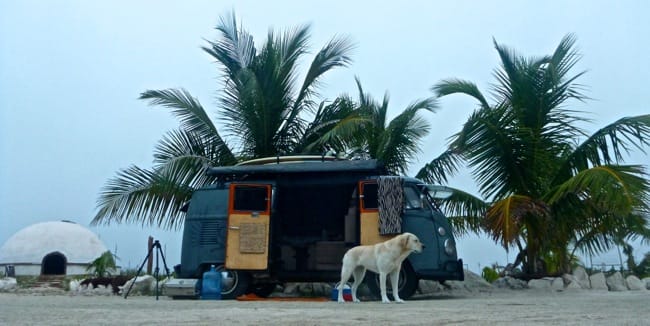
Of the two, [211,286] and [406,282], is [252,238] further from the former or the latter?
[406,282]

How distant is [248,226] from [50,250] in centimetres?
2516

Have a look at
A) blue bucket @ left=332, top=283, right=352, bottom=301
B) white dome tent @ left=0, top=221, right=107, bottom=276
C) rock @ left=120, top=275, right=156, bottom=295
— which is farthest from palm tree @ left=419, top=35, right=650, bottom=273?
white dome tent @ left=0, top=221, right=107, bottom=276

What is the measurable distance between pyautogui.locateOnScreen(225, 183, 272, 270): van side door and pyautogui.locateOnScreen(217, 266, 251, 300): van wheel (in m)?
0.22

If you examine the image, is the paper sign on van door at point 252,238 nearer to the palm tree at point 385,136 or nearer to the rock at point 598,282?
the palm tree at point 385,136

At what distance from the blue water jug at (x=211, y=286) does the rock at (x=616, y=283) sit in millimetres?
8060

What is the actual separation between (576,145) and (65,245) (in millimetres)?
27137

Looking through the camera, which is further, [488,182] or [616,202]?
[488,182]

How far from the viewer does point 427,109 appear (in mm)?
13547

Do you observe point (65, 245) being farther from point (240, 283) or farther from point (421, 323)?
point (421, 323)

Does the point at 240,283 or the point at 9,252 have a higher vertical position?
the point at 9,252

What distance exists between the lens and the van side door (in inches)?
402

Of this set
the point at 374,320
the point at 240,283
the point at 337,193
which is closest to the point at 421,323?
the point at 374,320

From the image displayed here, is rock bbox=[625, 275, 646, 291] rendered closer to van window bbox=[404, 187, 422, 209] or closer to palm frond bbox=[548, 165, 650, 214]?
palm frond bbox=[548, 165, 650, 214]

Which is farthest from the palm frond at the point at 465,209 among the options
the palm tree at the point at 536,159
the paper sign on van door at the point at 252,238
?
the paper sign on van door at the point at 252,238
